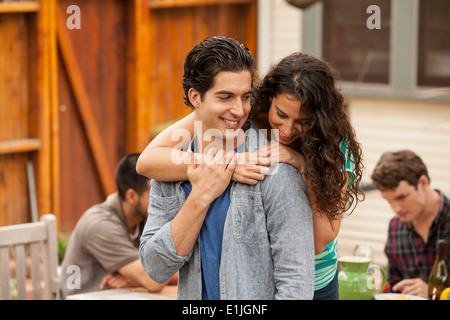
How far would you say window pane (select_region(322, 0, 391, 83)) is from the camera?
827cm

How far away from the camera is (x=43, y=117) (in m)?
6.09

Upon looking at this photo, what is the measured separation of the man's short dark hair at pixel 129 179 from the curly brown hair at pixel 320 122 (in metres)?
1.75

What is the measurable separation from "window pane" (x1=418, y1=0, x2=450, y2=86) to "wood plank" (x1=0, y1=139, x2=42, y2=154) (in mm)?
4361

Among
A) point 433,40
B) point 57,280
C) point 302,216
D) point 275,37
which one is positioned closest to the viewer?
point 302,216

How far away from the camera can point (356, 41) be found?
8.50 m

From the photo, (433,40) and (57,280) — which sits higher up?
(433,40)

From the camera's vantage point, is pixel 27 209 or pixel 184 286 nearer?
pixel 184 286

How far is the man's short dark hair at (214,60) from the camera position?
2.04 meters

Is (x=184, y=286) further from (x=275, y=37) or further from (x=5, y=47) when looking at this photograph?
(x=275, y=37)

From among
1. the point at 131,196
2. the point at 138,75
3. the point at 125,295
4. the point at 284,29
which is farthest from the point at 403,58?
the point at 125,295

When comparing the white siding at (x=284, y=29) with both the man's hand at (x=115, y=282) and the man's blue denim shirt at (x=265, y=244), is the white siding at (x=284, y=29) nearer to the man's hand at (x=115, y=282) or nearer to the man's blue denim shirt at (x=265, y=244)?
the man's hand at (x=115, y=282)

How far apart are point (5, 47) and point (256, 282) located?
4.51 metres
